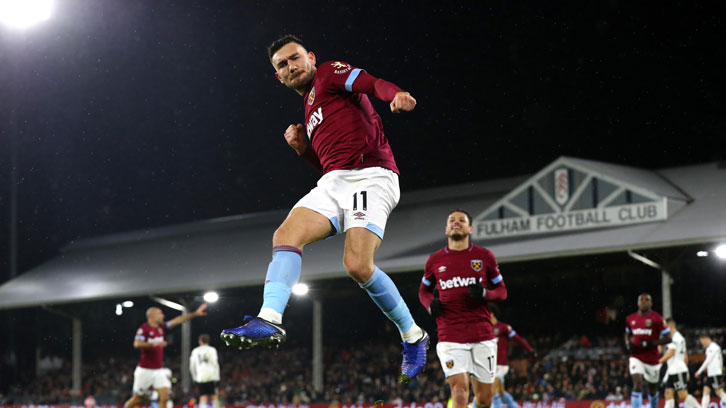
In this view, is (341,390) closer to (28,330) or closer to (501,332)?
(501,332)

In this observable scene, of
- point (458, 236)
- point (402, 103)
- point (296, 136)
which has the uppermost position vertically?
point (296, 136)

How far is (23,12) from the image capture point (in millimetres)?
18281

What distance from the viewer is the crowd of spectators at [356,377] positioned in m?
23.6

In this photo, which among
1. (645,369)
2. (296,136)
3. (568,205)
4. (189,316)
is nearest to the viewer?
(296,136)

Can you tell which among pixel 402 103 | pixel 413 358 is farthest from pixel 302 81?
pixel 413 358

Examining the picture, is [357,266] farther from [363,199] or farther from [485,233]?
[485,233]

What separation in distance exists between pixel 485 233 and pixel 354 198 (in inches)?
787

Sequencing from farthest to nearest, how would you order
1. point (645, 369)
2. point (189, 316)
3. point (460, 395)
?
point (189, 316) → point (645, 369) → point (460, 395)

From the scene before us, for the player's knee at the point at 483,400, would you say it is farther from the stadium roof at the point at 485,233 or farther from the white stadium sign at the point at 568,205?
the white stadium sign at the point at 568,205

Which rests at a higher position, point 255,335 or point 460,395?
point 255,335

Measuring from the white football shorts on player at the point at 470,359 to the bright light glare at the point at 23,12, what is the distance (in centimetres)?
1273

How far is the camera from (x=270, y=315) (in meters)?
5.21

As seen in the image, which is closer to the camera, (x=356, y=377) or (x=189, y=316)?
(x=189, y=316)

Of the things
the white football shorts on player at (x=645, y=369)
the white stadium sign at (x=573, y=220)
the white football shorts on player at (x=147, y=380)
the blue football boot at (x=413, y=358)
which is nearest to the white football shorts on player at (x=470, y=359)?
the blue football boot at (x=413, y=358)
